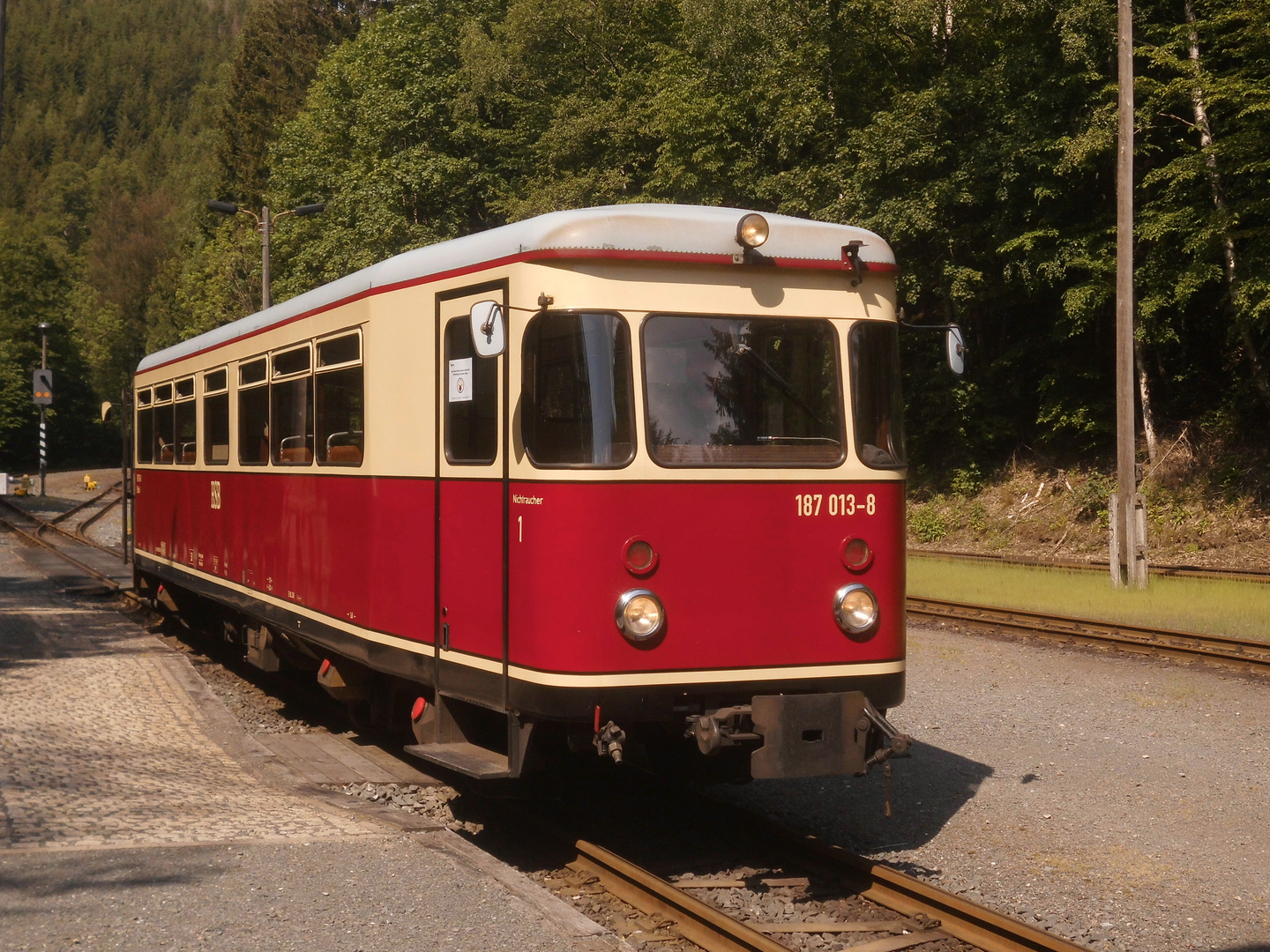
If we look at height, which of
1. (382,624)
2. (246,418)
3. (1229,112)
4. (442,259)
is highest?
(1229,112)

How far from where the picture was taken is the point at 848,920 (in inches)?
228

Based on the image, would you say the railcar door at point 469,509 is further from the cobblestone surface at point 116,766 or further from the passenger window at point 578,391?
the cobblestone surface at point 116,766

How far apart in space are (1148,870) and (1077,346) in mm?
22955

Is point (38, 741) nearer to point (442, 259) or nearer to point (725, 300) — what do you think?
point (442, 259)

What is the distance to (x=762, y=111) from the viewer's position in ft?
95.5

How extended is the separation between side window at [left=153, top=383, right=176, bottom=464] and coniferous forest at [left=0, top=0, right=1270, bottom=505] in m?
3.40

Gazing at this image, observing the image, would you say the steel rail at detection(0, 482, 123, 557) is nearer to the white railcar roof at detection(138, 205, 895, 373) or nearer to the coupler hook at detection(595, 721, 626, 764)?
the white railcar roof at detection(138, 205, 895, 373)

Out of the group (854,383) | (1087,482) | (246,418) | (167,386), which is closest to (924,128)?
(1087,482)

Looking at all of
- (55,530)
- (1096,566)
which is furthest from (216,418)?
(55,530)

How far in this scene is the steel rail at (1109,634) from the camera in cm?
1213

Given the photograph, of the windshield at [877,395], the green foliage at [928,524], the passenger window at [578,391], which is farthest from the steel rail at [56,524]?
the windshield at [877,395]

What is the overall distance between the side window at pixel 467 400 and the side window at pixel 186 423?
6108 millimetres

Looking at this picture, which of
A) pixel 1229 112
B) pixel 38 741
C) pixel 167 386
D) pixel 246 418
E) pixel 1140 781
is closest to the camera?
pixel 1140 781

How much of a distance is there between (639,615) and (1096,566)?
16.7 m
